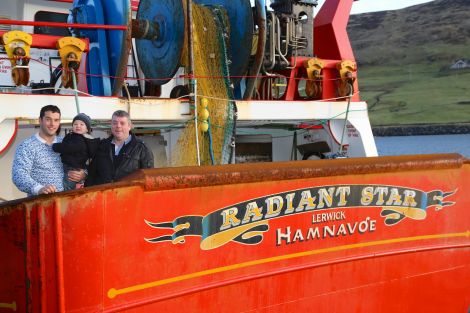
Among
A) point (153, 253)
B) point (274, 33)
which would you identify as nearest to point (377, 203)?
point (153, 253)

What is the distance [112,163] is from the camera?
16.6ft

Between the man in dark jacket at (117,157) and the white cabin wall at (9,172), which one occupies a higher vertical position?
the man in dark jacket at (117,157)

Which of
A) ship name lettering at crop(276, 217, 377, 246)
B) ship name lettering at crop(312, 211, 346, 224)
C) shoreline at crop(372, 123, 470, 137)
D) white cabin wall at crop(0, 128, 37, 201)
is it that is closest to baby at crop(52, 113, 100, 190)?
ship name lettering at crop(276, 217, 377, 246)

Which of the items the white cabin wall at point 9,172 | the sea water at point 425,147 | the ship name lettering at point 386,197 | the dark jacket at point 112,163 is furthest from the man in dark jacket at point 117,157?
the sea water at point 425,147

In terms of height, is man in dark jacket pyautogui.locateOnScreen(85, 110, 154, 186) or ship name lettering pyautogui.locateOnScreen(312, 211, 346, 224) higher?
man in dark jacket pyautogui.locateOnScreen(85, 110, 154, 186)

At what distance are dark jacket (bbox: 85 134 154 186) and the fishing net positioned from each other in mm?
2584

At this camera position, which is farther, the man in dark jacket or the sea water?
the sea water

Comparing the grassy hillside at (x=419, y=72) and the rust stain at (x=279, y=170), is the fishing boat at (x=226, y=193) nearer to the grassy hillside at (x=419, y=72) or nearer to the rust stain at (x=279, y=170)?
the rust stain at (x=279, y=170)

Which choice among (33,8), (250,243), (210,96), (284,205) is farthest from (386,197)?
(33,8)

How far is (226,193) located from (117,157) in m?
0.90

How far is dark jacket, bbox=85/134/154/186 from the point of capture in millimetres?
5012

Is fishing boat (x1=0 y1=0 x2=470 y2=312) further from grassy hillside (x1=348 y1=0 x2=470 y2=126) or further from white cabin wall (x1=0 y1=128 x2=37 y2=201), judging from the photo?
grassy hillside (x1=348 y1=0 x2=470 y2=126)

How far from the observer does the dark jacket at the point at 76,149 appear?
16.1 feet

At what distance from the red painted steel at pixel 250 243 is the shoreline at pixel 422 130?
105234 mm
